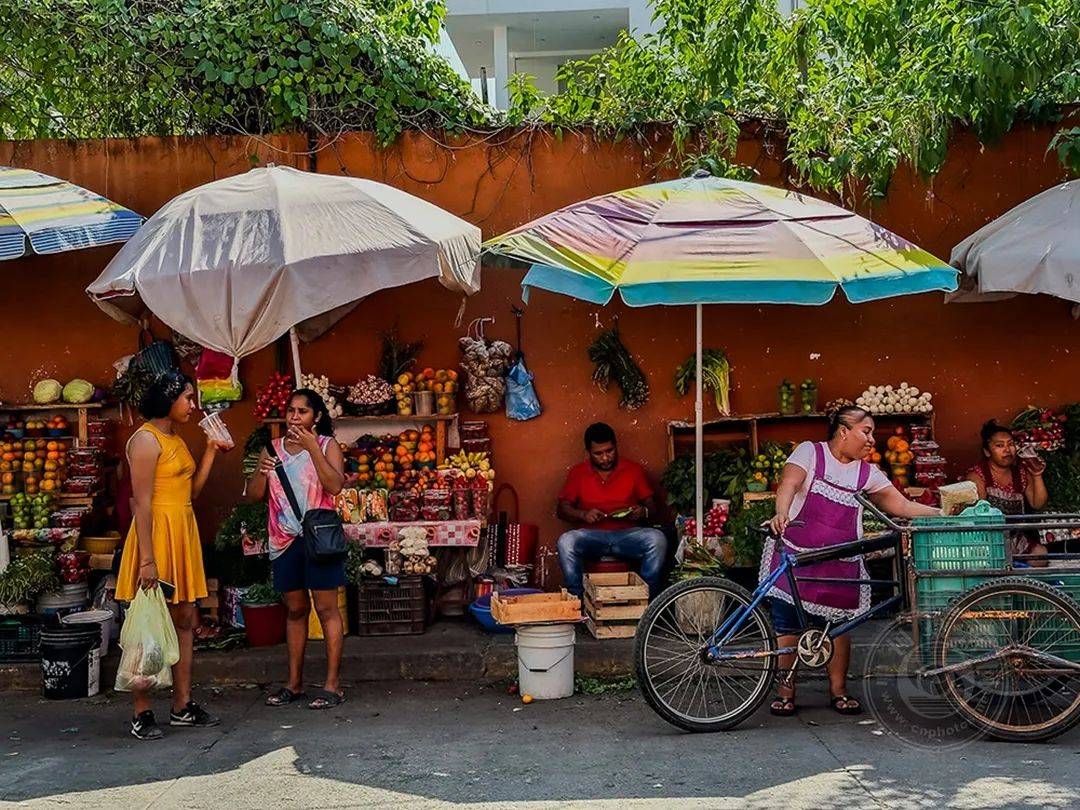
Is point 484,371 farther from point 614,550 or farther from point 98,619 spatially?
point 98,619

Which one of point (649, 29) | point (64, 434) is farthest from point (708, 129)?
point (649, 29)

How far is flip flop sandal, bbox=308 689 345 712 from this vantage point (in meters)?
7.29

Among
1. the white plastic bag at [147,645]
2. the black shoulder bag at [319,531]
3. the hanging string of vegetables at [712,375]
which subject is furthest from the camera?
the hanging string of vegetables at [712,375]

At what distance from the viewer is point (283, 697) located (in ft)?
24.2

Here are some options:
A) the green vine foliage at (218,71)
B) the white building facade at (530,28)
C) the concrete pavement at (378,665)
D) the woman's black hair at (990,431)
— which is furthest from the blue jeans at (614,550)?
the white building facade at (530,28)

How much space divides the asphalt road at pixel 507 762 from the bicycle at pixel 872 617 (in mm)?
172

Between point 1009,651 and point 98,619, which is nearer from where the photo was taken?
point 1009,651

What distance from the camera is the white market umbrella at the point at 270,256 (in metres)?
6.99

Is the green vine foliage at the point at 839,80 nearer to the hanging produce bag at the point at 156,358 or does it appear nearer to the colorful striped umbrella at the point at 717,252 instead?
the colorful striped umbrella at the point at 717,252

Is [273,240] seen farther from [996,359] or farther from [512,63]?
[512,63]

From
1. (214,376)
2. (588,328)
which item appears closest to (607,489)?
(588,328)

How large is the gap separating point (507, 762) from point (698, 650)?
1135 mm

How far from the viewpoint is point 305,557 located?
725 cm

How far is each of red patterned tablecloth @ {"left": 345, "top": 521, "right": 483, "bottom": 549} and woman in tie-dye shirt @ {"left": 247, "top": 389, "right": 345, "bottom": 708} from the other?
1.08m
